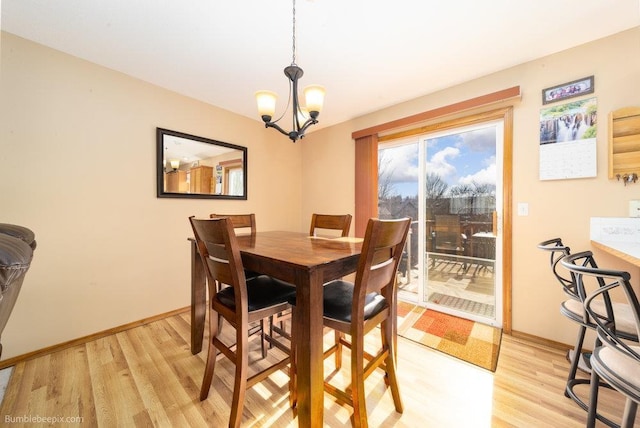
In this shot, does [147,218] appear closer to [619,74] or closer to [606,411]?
[606,411]

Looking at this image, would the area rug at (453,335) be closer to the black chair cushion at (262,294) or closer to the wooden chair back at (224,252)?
the black chair cushion at (262,294)

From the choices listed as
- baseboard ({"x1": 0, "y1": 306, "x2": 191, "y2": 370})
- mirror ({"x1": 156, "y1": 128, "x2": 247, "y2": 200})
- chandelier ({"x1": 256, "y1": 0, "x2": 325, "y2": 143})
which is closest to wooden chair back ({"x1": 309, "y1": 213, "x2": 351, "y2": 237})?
chandelier ({"x1": 256, "y1": 0, "x2": 325, "y2": 143})

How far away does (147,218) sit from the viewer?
2.33 metres

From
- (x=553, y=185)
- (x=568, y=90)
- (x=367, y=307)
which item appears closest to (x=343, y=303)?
(x=367, y=307)

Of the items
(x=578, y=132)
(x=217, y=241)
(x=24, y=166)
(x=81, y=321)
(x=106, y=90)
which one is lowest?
(x=81, y=321)

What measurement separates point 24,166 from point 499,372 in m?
3.74

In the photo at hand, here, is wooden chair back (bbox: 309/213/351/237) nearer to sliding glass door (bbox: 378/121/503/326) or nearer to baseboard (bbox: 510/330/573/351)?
sliding glass door (bbox: 378/121/503/326)

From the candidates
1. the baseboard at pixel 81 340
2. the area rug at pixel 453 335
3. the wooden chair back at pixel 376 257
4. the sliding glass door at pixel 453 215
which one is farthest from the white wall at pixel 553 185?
the baseboard at pixel 81 340

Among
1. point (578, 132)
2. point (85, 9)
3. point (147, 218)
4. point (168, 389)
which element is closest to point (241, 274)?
point (168, 389)

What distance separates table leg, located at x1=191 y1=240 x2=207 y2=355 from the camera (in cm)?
180

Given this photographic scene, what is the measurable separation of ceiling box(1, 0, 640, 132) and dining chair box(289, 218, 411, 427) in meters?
1.48

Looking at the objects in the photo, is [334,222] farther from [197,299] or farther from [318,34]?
[318,34]

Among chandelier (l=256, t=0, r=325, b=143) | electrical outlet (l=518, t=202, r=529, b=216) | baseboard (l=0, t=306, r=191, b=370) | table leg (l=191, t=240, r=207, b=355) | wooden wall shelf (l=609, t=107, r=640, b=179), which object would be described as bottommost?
baseboard (l=0, t=306, r=191, b=370)

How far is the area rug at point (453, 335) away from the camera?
1.79 metres
